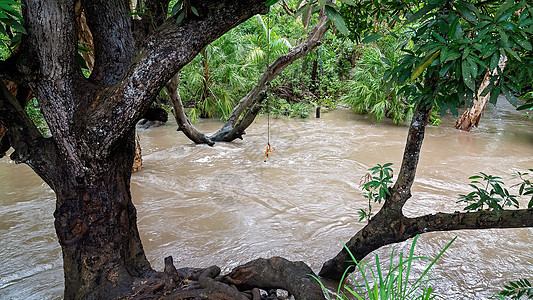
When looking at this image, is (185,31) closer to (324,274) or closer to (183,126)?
(324,274)

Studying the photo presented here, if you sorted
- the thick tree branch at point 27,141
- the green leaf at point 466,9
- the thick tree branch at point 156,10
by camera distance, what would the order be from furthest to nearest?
the thick tree branch at point 156,10 < the thick tree branch at point 27,141 < the green leaf at point 466,9

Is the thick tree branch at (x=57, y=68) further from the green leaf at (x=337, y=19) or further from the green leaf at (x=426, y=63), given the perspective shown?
the green leaf at (x=426, y=63)

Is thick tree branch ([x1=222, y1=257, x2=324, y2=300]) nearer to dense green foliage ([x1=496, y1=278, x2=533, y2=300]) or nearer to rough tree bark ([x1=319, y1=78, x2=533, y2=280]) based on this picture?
rough tree bark ([x1=319, y1=78, x2=533, y2=280])

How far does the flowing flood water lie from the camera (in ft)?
9.23

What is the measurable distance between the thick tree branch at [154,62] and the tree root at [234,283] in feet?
2.54

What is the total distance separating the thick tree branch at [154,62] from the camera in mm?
1760

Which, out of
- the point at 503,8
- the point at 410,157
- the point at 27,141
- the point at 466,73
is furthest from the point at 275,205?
the point at 503,8

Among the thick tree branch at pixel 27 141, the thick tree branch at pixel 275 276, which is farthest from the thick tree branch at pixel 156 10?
the thick tree branch at pixel 275 276

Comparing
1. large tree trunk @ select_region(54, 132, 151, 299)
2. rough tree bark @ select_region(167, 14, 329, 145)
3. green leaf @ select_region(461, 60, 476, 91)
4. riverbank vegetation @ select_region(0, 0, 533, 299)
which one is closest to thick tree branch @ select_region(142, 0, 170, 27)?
riverbank vegetation @ select_region(0, 0, 533, 299)

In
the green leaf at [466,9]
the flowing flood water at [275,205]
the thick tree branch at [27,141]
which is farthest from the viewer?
the flowing flood water at [275,205]

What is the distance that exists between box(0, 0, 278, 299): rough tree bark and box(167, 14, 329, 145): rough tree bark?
11.4 feet

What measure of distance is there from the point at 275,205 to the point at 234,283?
2029mm

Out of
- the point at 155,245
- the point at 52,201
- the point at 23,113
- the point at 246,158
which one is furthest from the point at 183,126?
the point at 23,113

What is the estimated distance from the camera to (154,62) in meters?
1.76
